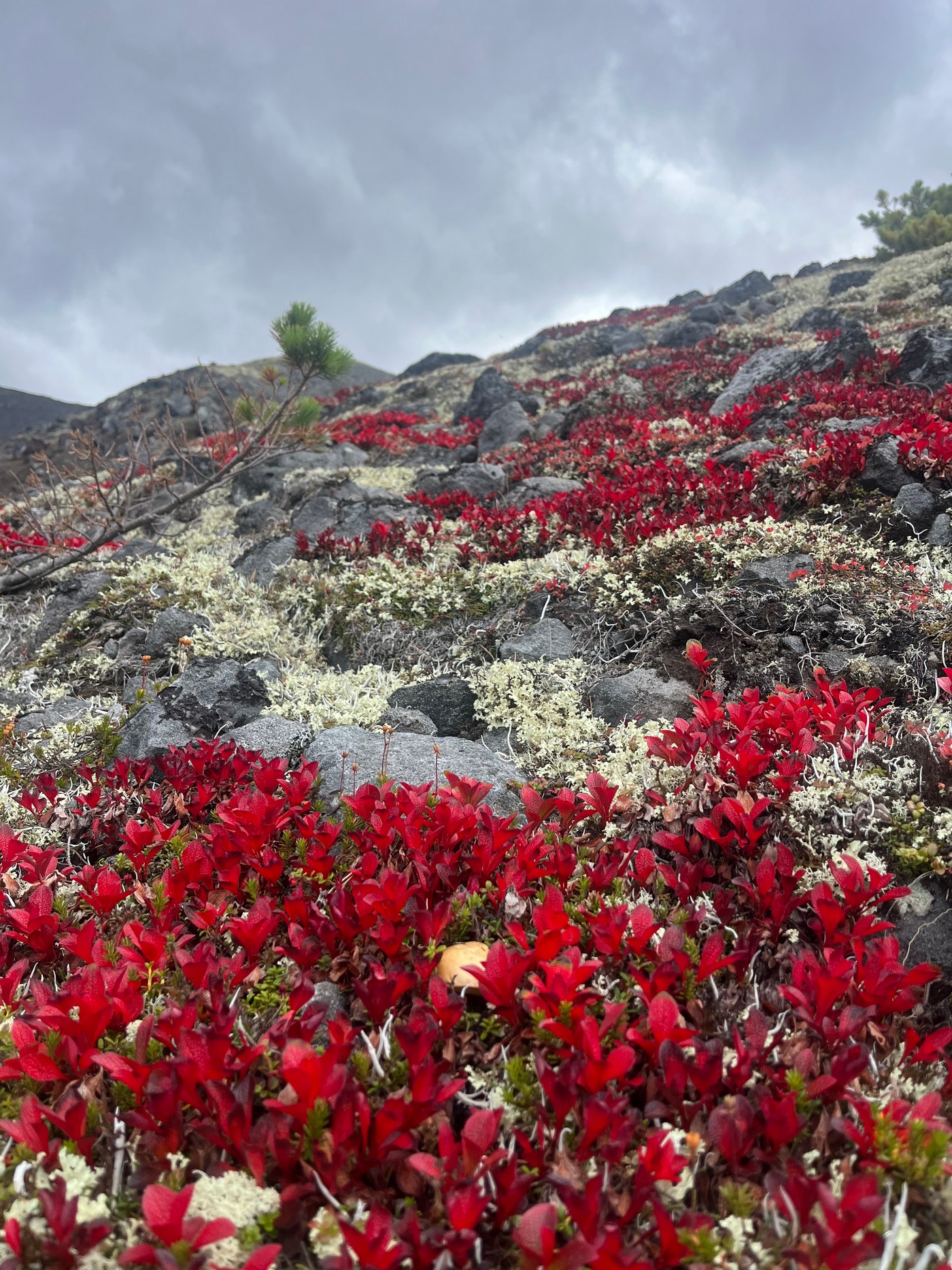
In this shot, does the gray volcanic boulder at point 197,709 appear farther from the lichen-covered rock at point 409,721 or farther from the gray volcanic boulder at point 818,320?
the gray volcanic boulder at point 818,320

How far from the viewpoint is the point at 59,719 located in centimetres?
523

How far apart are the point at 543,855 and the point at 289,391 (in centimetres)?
843

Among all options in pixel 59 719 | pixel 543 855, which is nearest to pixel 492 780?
pixel 543 855

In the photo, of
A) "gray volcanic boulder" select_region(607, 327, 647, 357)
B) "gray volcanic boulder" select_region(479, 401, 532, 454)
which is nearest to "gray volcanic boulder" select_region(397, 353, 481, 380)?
"gray volcanic boulder" select_region(607, 327, 647, 357)

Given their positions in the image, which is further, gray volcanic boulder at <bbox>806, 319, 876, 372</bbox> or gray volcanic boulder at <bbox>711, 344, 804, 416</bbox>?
gray volcanic boulder at <bbox>711, 344, 804, 416</bbox>

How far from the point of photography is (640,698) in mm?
4754

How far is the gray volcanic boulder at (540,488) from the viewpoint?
10.3 metres

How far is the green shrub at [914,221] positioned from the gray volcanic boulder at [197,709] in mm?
41004

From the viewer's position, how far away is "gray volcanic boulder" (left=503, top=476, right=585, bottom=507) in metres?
10.3

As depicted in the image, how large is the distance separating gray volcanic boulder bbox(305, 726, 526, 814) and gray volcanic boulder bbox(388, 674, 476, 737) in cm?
97

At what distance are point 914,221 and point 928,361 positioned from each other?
1284 inches

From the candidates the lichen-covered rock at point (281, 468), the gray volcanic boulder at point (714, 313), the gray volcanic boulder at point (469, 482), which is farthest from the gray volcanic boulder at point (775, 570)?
the gray volcanic boulder at point (714, 313)

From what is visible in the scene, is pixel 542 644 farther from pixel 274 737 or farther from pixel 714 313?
pixel 714 313

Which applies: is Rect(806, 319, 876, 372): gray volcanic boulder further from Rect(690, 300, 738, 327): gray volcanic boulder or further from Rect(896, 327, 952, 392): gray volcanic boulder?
Rect(690, 300, 738, 327): gray volcanic boulder
